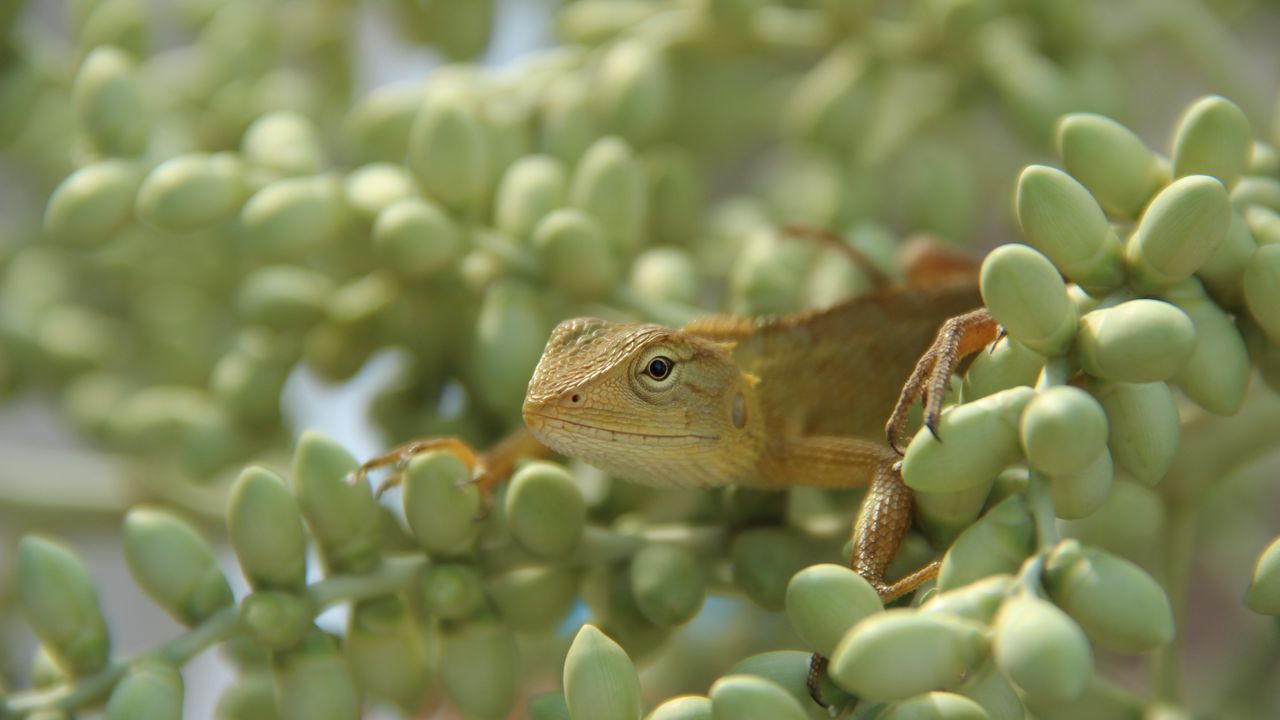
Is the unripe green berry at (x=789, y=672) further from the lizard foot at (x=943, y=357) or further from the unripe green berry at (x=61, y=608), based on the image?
the unripe green berry at (x=61, y=608)

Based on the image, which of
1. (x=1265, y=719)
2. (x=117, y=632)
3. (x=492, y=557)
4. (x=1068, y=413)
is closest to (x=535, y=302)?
(x=492, y=557)

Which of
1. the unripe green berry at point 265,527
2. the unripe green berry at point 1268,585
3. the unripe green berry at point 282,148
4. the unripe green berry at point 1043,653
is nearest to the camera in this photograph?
the unripe green berry at point 1043,653

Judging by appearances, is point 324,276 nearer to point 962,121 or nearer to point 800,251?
point 800,251

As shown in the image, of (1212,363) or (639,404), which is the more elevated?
(1212,363)

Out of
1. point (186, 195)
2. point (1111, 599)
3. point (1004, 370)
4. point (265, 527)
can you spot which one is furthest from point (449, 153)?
point (1111, 599)

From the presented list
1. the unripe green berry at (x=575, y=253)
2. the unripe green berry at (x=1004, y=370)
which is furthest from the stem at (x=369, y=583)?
the unripe green berry at (x=1004, y=370)

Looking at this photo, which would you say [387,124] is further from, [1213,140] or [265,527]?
[1213,140]

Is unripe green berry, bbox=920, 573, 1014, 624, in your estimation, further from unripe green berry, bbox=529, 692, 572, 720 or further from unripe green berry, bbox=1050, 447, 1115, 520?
unripe green berry, bbox=529, 692, 572, 720

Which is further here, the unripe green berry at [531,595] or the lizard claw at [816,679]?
the unripe green berry at [531,595]
